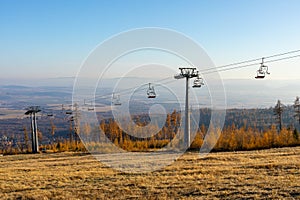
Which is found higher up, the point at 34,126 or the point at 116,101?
the point at 116,101

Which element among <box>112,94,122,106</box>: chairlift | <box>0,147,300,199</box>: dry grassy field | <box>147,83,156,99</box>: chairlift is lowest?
<box>0,147,300,199</box>: dry grassy field

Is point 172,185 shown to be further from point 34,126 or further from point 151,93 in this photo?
point 34,126

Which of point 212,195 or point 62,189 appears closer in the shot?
point 212,195

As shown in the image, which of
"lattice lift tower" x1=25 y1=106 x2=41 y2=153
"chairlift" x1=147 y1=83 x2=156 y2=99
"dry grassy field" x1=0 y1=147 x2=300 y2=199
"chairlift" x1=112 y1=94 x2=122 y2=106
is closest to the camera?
"dry grassy field" x1=0 y1=147 x2=300 y2=199

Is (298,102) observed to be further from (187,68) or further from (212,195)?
(212,195)

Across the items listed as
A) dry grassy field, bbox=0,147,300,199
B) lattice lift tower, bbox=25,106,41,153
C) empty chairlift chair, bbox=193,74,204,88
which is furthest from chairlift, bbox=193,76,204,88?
lattice lift tower, bbox=25,106,41,153

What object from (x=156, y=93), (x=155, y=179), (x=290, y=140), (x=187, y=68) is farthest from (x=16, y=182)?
(x=290, y=140)

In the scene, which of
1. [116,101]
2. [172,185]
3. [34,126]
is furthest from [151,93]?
[34,126]

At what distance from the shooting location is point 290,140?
6222 cm

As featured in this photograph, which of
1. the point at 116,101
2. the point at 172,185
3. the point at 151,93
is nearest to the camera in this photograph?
the point at 172,185

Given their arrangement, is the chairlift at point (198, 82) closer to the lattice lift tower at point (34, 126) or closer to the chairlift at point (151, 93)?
the chairlift at point (151, 93)

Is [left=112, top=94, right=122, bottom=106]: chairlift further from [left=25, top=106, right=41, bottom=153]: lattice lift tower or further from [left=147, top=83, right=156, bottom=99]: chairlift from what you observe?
[left=25, top=106, right=41, bottom=153]: lattice lift tower

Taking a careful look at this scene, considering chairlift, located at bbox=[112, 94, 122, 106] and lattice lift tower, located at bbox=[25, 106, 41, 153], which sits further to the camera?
lattice lift tower, located at bbox=[25, 106, 41, 153]

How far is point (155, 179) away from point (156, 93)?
15702 millimetres
